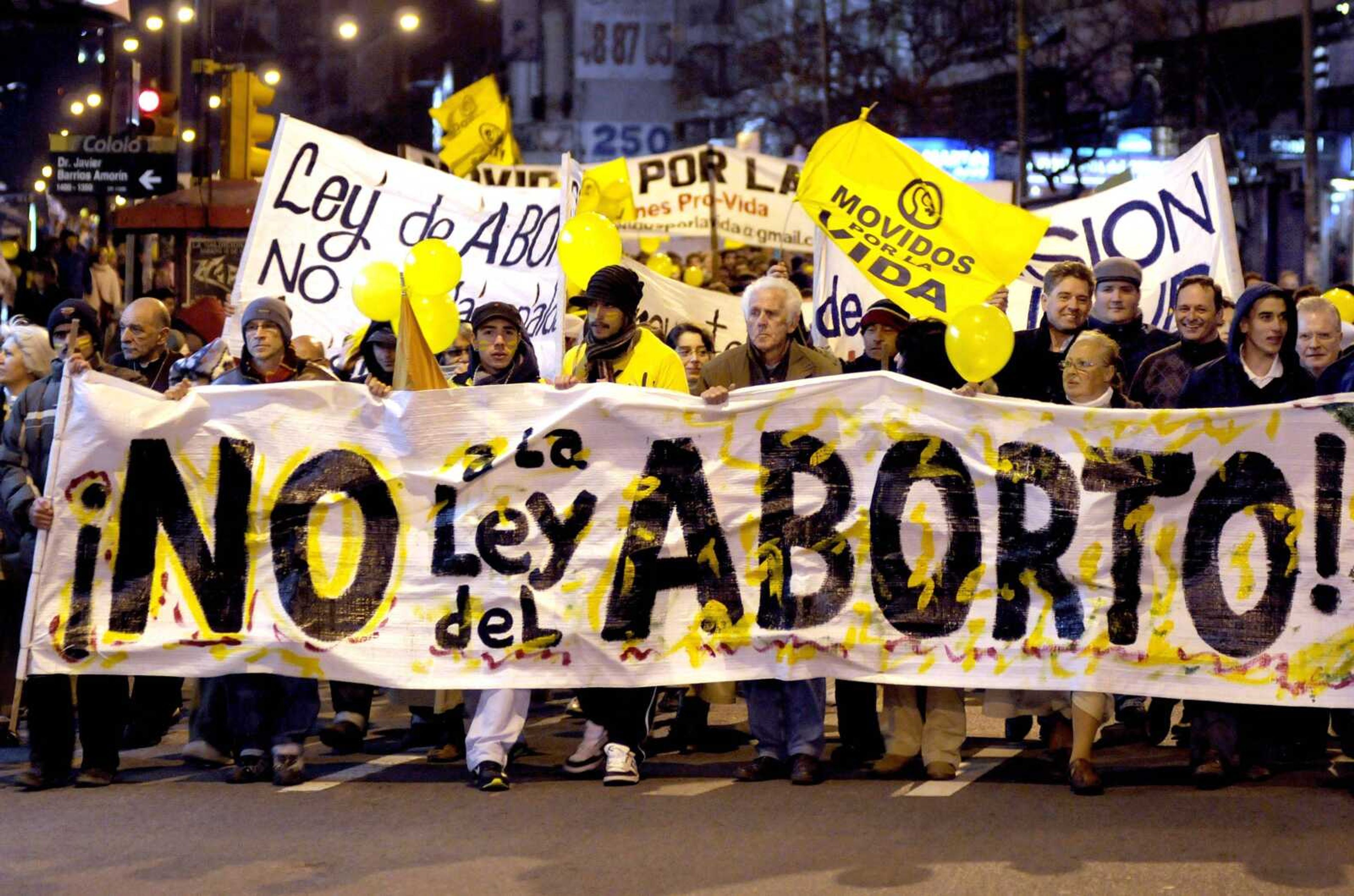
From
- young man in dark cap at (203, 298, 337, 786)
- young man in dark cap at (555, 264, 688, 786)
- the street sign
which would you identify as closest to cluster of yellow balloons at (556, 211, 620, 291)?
young man in dark cap at (555, 264, 688, 786)

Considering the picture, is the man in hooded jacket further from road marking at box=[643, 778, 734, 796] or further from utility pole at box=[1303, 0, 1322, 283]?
utility pole at box=[1303, 0, 1322, 283]

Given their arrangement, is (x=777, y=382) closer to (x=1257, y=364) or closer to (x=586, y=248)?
(x=1257, y=364)

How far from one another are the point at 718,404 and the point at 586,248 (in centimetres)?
248

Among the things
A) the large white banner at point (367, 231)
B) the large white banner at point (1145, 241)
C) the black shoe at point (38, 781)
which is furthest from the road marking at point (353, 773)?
the large white banner at point (1145, 241)

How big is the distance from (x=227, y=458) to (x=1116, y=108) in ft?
150

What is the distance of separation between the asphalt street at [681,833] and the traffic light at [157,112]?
43.7 feet

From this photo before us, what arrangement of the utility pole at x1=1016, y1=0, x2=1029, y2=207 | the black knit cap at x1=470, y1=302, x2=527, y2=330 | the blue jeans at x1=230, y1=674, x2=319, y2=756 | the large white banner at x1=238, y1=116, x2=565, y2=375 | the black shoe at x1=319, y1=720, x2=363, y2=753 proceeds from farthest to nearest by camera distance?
1. the utility pole at x1=1016, y1=0, x2=1029, y2=207
2. the large white banner at x1=238, y1=116, x2=565, y2=375
3. the black knit cap at x1=470, y1=302, x2=527, y2=330
4. the black shoe at x1=319, y1=720, x2=363, y2=753
5. the blue jeans at x1=230, y1=674, x2=319, y2=756

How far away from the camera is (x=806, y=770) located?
23.1ft

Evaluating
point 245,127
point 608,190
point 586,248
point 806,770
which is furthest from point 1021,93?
point 806,770

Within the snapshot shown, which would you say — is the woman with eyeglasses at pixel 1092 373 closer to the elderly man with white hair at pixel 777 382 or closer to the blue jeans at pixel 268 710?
the elderly man with white hair at pixel 777 382

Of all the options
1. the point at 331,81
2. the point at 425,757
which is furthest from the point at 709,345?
the point at 331,81

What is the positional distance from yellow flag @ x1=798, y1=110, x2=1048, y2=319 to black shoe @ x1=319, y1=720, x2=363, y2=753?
10.3 feet

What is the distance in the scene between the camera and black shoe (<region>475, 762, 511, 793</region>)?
22.9ft

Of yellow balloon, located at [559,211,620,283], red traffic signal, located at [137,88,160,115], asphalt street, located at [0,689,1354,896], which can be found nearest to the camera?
asphalt street, located at [0,689,1354,896]
